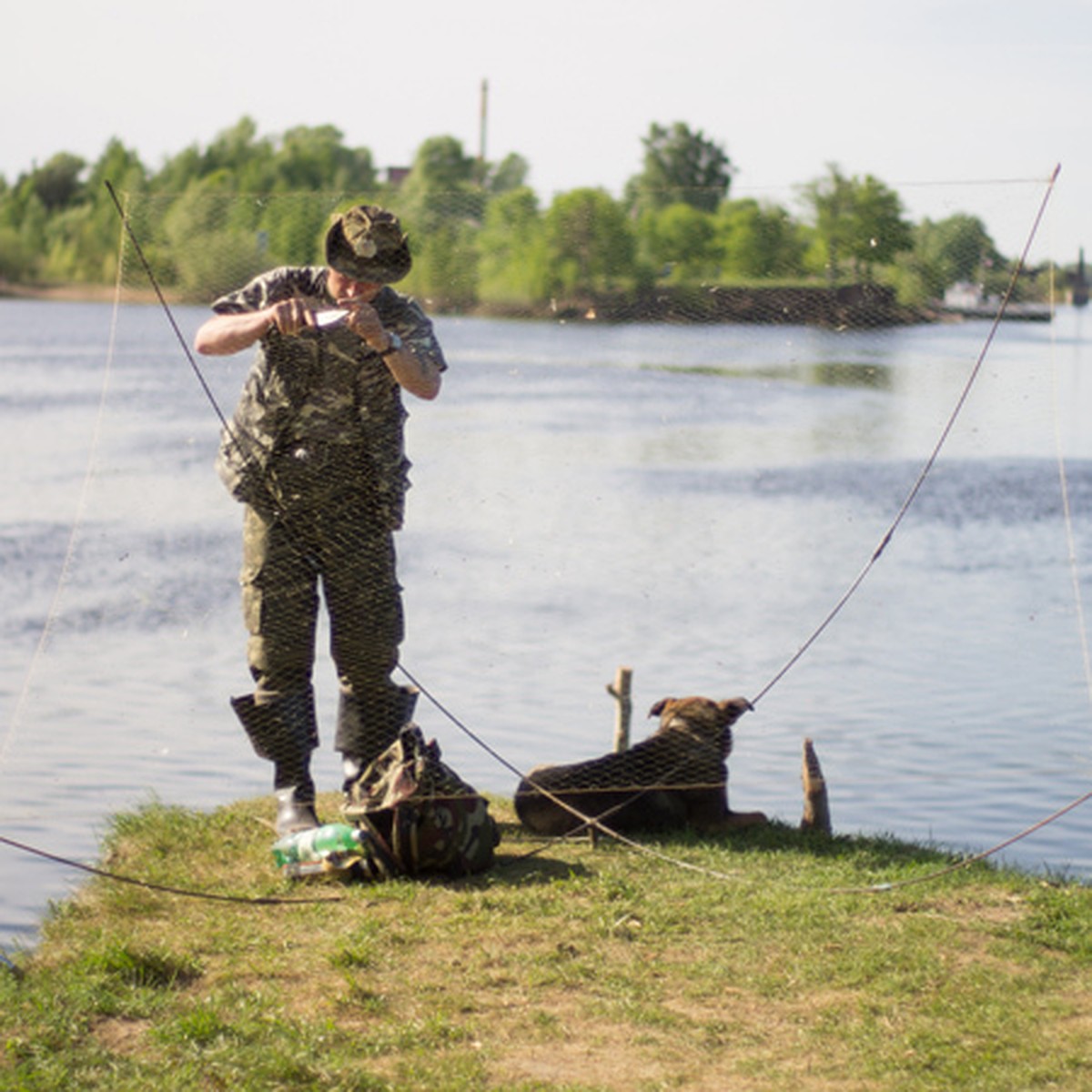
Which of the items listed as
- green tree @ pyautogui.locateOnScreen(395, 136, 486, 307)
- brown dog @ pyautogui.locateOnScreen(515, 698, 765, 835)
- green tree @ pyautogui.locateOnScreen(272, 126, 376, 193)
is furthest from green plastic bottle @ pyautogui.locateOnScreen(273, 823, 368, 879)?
green tree @ pyautogui.locateOnScreen(272, 126, 376, 193)

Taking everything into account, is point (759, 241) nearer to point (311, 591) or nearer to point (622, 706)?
point (622, 706)

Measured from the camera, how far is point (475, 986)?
481cm

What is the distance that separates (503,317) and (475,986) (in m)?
3.14

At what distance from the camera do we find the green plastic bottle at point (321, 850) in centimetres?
577

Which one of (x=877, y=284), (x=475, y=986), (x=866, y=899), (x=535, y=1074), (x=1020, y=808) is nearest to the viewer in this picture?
(x=535, y=1074)

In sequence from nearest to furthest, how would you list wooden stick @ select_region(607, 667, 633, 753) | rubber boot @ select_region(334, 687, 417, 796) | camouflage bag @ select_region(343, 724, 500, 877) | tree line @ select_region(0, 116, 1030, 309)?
camouflage bag @ select_region(343, 724, 500, 877) → rubber boot @ select_region(334, 687, 417, 796) → tree line @ select_region(0, 116, 1030, 309) → wooden stick @ select_region(607, 667, 633, 753)

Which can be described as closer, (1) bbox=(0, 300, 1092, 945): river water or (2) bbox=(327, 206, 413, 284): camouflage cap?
(2) bbox=(327, 206, 413, 284): camouflage cap

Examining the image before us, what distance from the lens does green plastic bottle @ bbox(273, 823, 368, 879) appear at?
5766 mm

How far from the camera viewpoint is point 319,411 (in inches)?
236

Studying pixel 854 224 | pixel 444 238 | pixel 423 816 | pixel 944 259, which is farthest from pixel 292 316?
pixel 944 259

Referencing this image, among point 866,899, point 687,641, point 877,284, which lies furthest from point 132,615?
point 866,899

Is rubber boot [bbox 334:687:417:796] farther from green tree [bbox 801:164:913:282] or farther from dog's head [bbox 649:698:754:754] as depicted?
green tree [bbox 801:164:913:282]

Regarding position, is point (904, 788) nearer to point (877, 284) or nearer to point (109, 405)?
point (877, 284)

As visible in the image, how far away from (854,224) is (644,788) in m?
2.37
